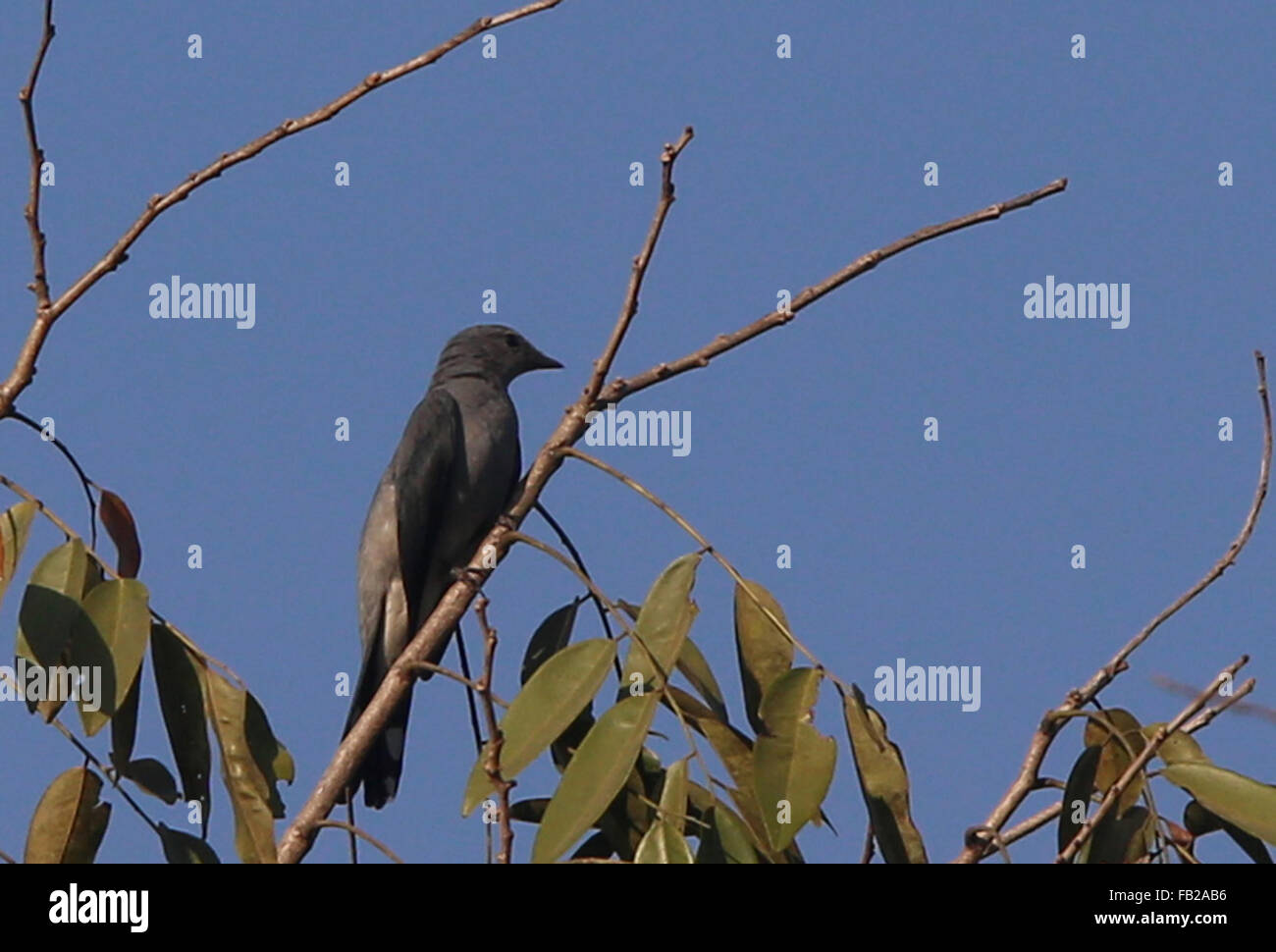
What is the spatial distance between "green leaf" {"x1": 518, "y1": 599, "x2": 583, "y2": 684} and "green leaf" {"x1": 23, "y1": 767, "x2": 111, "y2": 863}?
104 cm

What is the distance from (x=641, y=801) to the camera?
13.8 feet

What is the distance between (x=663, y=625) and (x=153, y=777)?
50.2 inches

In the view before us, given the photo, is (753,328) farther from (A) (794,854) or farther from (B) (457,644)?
(B) (457,644)

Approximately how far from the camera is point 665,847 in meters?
3.65

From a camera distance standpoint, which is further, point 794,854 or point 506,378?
point 506,378

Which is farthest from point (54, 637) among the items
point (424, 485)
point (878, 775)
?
point (424, 485)

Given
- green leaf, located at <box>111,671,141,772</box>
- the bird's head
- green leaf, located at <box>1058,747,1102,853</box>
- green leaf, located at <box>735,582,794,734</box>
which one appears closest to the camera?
green leaf, located at <box>1058,747,1102,853</box>

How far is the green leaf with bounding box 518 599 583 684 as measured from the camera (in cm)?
464

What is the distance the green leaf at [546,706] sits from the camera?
3795 millimetres

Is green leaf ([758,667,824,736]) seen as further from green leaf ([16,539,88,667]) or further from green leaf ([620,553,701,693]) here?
green leaf ([16,539,88,667])

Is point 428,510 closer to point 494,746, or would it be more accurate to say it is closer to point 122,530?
point 122,530

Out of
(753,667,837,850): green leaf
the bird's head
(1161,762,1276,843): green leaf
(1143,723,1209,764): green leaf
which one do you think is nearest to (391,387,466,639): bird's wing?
the bird's head
